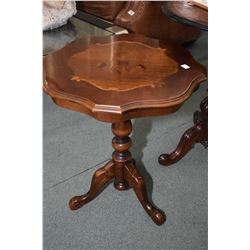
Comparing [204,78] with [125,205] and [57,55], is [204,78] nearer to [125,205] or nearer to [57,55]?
[57,55]

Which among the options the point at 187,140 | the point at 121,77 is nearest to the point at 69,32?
the point at 187,140

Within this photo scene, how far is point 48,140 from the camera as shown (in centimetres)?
180

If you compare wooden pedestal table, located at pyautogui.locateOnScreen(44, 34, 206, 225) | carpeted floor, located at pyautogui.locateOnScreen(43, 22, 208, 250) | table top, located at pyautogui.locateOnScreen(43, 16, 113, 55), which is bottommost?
carpeted floor, located at pyautogui.locateOnScreen(43, 22, 208, 250)

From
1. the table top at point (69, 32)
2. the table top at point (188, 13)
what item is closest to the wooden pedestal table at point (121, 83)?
the table top at point (188, 13)

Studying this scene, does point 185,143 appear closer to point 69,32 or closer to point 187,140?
point 187,140

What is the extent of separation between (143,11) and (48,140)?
114cm

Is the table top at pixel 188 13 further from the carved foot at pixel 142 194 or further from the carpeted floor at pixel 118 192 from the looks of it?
the carpeted floor at pixel 118 192

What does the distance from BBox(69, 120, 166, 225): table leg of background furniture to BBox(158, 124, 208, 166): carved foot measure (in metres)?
0.27

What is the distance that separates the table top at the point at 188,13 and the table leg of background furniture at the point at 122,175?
1.31ft

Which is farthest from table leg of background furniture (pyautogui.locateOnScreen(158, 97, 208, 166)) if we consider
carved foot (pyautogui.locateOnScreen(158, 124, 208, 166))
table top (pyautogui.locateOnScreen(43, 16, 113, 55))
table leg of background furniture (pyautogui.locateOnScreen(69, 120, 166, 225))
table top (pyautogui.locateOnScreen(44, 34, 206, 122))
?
table top (pyautogui.locateOnScreen(43, 16, 113, 55))

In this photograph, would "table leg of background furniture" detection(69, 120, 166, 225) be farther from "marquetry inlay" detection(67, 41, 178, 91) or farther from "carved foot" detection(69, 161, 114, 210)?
"marquetry inlay" detection(67, 41, 178, 91)

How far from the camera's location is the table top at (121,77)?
38.4 inches

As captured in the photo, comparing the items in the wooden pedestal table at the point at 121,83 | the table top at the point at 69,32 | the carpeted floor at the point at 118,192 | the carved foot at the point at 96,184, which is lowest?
the carpeted floor at the point at 118,192

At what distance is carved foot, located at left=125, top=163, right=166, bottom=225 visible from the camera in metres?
1.33
